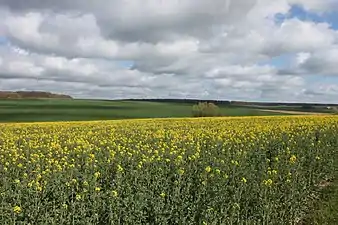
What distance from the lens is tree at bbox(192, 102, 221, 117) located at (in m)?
58.1

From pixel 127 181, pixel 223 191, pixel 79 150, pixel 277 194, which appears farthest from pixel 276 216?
pixel 79 150

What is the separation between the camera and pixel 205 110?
193 ft

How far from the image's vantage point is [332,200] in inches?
400

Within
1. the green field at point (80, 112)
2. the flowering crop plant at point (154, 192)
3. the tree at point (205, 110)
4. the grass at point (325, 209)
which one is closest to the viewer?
the flowering crop plant at point (154, 192)

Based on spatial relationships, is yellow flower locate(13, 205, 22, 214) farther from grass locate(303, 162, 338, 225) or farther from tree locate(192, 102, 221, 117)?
tree locate(192, 102, 221, 117)

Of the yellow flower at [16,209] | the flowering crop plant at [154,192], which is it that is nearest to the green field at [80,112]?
the flowering crop plant at [154,192]

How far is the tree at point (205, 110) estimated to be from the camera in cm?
5809

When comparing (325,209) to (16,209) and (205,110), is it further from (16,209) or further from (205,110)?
(205,110)

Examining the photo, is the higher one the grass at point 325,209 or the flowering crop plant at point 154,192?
the flowering crop plant at point 154,192

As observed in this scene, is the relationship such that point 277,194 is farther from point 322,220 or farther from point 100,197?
point 100,197

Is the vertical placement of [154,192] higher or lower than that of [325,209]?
higher

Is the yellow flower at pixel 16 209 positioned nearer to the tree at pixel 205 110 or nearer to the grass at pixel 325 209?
the grass at pixel 325 209

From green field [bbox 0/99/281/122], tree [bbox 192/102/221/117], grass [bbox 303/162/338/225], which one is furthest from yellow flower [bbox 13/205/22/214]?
tree [bbox 192/102/221/117]

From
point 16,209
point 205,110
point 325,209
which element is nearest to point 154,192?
point 16,209
